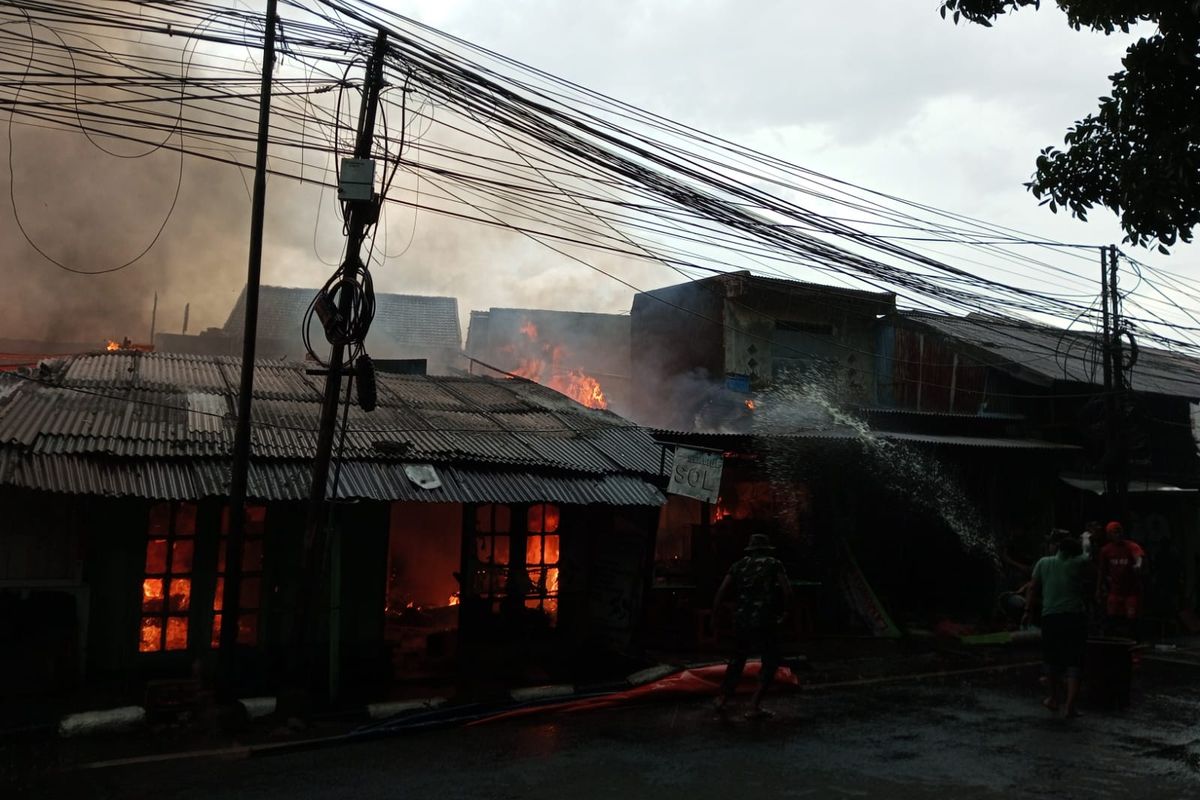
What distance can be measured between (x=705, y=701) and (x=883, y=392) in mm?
16777

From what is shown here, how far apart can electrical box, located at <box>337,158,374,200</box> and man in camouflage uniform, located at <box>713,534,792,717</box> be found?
5.57m

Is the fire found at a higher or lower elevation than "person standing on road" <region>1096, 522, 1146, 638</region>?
higher

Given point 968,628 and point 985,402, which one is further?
point 985,402

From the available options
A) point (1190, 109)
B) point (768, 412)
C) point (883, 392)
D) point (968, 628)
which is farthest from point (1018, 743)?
point (883, 392)

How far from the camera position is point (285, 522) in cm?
1099

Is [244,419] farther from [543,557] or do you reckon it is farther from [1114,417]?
[1114,417]

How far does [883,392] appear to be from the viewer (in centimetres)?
2520

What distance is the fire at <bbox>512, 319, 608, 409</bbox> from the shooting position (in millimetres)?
25188

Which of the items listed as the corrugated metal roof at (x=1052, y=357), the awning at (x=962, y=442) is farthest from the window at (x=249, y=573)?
the corrugated metal roof at (x=1052, y=357)

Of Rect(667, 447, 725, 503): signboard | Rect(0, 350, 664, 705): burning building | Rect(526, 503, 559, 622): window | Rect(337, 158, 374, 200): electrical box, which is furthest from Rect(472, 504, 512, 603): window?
Rect(337, 158, 374, 200): electrical box

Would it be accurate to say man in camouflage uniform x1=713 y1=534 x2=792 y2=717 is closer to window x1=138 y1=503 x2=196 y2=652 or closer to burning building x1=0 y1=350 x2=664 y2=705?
burning building x1=0 y1=350 x2=664 y2=705

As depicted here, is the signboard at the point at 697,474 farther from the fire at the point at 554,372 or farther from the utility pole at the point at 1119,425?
the fire at the point at 554,372

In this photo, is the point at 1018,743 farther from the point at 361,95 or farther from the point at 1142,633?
the point at 1142,633

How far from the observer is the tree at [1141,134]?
7.02 meters
